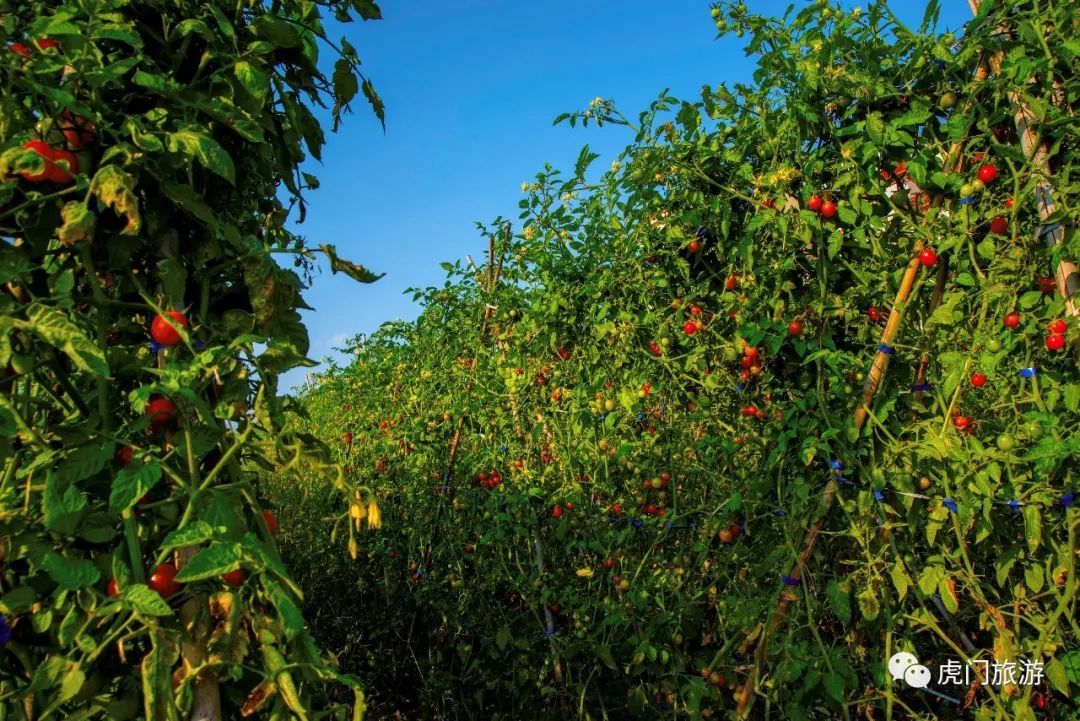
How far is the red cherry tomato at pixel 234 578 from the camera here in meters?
1.06

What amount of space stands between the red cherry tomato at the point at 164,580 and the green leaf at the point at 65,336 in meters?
0.28

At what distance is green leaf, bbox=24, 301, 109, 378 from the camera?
960mm

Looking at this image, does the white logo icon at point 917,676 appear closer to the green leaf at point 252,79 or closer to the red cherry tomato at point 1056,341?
the red cherry tomato at point 1056,341

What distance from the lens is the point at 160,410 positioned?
3.59ft

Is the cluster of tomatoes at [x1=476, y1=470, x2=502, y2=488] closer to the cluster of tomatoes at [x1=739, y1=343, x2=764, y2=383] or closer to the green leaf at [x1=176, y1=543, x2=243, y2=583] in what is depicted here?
the cluster of tomatoes at [x1=739, y1=343, x2=764, y2=383]

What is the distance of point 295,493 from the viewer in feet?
17.7

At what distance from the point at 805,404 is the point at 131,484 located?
163 cm

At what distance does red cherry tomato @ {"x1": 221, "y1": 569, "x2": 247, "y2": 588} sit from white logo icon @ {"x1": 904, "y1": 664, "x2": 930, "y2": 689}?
1734mm

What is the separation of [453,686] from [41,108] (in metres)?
2.63

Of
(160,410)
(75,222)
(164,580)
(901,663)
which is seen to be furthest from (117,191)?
(901,663)

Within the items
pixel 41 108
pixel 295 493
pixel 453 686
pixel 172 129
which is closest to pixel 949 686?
pixel 453 686

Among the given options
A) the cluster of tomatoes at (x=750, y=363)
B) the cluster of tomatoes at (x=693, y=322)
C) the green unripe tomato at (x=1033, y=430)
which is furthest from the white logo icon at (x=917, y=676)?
the cluster of tomatoes at (x=693, y=322)

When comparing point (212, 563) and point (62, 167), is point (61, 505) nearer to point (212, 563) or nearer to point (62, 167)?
point (212, 563)

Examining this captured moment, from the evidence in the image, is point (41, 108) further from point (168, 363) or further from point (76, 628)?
point (76, 628)
